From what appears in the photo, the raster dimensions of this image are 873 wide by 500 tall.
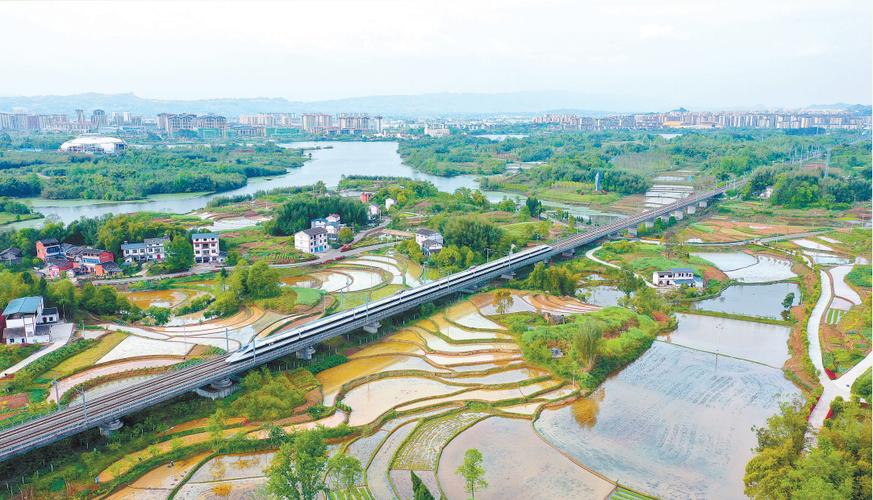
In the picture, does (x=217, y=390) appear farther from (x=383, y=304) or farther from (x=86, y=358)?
(x=383, y=304)

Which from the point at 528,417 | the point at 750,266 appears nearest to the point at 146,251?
the point at 528,417

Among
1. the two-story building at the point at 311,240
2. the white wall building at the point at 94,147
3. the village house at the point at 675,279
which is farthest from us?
the white wall building at the point at 94,147

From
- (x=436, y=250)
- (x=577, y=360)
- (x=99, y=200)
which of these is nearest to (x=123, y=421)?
(x=577, y=360)

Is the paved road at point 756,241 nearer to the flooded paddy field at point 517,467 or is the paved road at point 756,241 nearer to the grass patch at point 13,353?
the flooded paddy field at point 517,467

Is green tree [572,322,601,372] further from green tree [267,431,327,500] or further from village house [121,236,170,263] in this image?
village house [121,236,170,263]

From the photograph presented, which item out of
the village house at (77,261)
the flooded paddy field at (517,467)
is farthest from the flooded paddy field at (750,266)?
the village house at (77,261)

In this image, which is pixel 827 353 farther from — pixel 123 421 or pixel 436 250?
pixel 123 421
